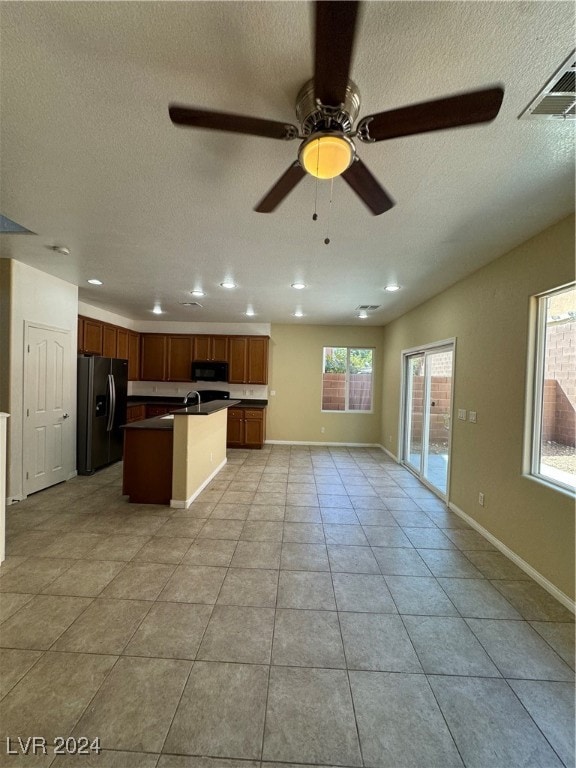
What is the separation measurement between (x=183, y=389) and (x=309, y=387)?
9.30 ft

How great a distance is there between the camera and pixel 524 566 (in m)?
2.53

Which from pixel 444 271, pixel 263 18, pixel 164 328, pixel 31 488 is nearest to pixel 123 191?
pixel 263 18

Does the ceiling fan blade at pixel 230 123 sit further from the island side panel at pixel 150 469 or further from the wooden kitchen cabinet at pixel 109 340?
the wooden kitchen cabinet at pixel 109 340

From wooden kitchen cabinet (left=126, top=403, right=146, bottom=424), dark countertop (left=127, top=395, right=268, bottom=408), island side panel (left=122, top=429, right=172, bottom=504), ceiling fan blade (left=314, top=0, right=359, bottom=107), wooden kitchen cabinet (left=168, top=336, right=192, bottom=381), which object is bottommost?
island side panel (left=122, top=429, right=172, bottom=504)

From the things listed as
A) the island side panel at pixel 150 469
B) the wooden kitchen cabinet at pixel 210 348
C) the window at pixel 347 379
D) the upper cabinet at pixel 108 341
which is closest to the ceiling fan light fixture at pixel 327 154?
the island side panel at pixel 150 469

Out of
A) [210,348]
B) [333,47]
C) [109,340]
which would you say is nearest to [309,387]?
[210,348]

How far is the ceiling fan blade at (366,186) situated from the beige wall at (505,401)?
63.5 inches

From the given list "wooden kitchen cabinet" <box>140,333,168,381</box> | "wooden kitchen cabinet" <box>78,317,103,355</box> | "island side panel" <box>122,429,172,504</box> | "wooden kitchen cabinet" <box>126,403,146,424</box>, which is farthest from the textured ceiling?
"wooden kitchen cabinet" <box>140,333,168,381</box>

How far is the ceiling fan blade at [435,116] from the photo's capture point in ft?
3.39

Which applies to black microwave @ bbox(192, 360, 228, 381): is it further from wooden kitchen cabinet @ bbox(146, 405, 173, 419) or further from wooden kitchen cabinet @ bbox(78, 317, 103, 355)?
wooden kitchen cabinet @ bbox(78, 317, 103, 355)

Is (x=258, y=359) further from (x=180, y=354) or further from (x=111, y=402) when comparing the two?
(x=111, y=402)

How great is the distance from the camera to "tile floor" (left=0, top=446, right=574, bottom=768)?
1303mm

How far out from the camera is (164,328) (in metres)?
7.07

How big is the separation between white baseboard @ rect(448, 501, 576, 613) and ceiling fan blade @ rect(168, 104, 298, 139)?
10.4ft
